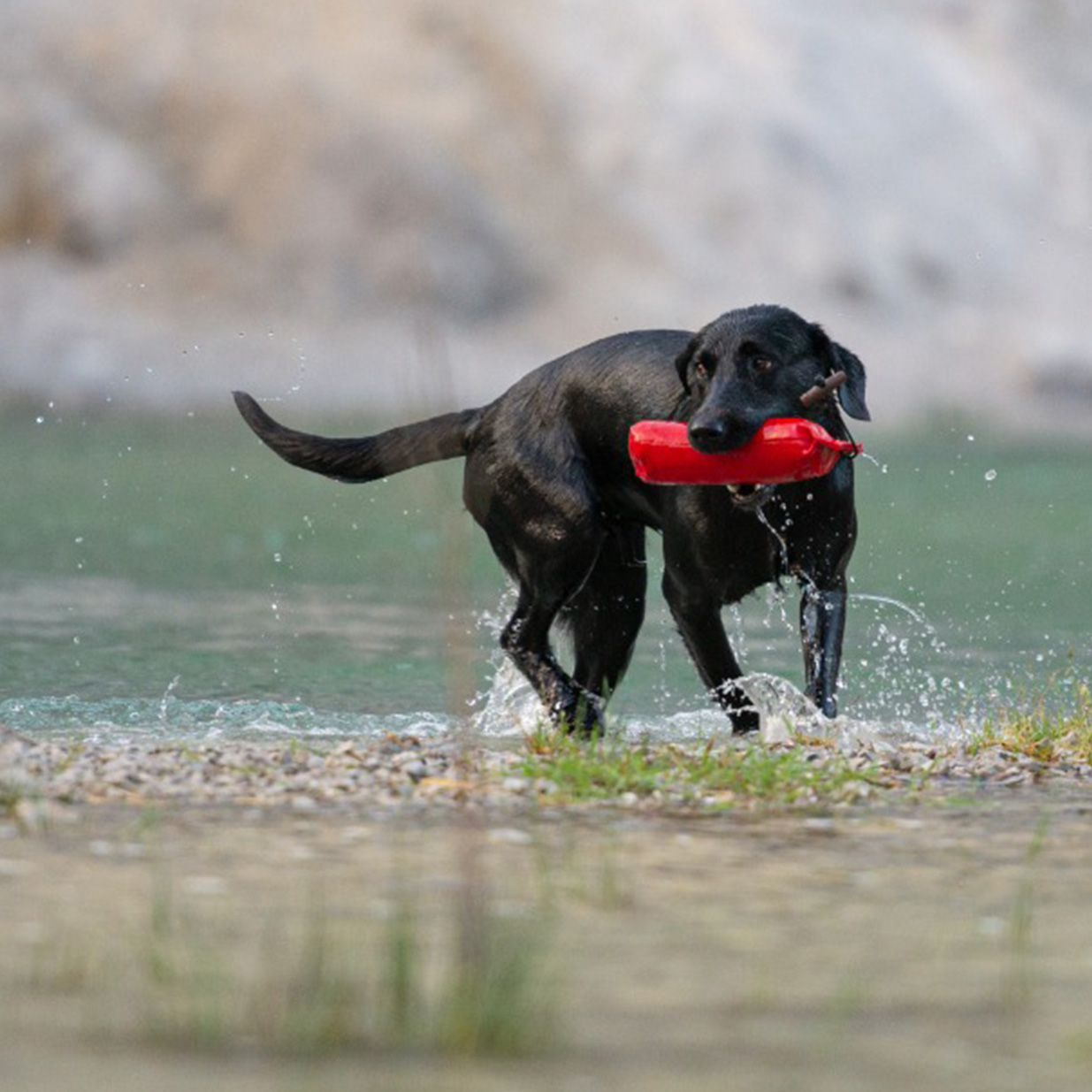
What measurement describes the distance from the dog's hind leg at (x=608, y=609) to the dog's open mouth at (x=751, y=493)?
3.50 feet

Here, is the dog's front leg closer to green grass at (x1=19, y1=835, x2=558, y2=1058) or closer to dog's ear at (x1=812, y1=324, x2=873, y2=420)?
dog's ear at (x1=812, y1=324, x2=873, y2=420)

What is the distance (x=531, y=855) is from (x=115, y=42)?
36380 mm

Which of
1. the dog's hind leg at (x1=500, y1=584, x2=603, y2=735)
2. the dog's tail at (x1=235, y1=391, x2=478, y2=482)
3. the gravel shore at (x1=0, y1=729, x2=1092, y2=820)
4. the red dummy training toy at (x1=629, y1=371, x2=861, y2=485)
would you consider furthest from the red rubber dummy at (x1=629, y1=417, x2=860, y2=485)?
the dog's tail at (x1=235, y1=391, x2=478, y2=482)

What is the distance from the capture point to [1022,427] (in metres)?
33.9

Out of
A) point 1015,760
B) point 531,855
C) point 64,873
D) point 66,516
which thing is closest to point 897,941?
point 531,855

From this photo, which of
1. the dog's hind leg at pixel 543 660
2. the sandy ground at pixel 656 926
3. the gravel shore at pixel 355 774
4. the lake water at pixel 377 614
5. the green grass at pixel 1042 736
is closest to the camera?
the sandy ground at pixel 656 926

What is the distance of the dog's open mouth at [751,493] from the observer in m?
7.18

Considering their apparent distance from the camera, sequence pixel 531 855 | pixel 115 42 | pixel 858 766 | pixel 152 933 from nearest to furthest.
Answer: pixel 152 933 < pixel 531 855 < pixel 858 766 < pixel 115 42

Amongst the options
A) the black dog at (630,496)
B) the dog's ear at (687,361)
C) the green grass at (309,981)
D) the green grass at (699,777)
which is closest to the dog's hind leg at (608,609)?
the black dog at (630,496)

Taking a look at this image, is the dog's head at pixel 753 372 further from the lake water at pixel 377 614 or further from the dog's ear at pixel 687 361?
the lake water at pixel 377 614

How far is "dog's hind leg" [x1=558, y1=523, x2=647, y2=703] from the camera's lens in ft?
27.3

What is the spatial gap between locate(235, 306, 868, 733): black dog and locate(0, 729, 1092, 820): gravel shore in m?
0.80

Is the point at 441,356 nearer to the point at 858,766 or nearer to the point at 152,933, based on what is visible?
the point at 152,933

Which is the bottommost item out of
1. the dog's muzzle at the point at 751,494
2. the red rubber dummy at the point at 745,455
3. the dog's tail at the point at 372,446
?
the dog's muzzle at the point at 751,494
